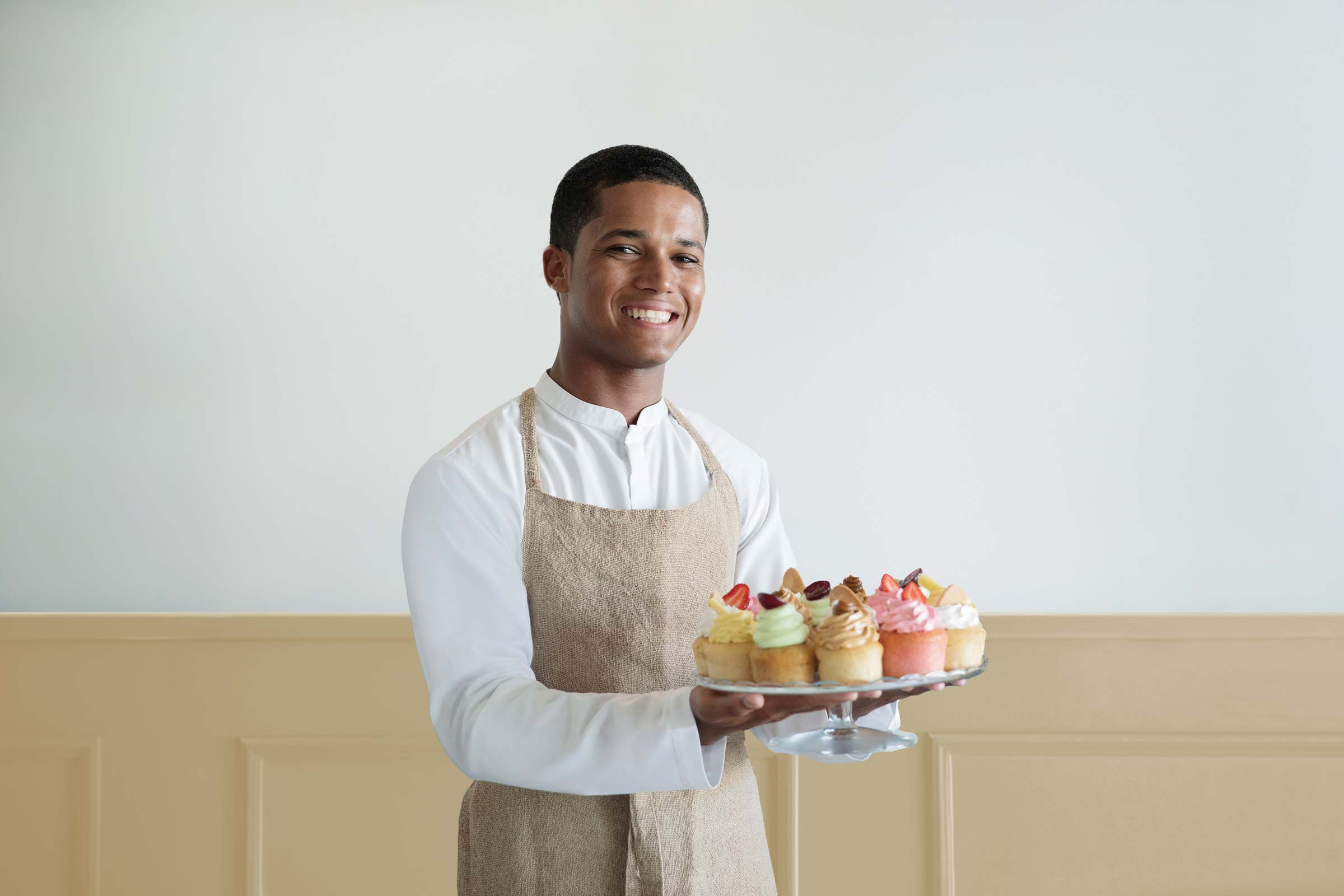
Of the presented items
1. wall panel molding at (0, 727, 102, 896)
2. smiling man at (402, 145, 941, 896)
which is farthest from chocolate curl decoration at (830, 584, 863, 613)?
wall panel molding at (0, 727, 102, 896)

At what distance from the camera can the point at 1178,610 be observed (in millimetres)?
2643

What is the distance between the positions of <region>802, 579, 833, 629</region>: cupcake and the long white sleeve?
21 cm

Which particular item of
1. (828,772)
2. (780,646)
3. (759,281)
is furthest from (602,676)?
(759,281)

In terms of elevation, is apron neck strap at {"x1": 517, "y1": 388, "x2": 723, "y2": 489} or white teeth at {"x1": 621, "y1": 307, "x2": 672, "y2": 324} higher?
white teeth at {"x1": 621, "y1": 307, "x2": 672, "y2": 324}

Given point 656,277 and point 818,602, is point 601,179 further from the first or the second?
point 818,602

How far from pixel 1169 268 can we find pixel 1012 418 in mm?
528

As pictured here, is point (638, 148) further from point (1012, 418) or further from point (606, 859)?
point (1012, 418)

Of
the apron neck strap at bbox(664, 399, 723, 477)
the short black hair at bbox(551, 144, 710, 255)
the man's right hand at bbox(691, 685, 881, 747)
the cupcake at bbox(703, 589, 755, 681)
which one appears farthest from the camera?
the apron neck strap at bbox(664, 399, 723, 477)

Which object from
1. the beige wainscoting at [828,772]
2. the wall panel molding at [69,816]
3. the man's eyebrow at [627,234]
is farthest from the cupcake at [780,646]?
the wall panel molding at [69,816]

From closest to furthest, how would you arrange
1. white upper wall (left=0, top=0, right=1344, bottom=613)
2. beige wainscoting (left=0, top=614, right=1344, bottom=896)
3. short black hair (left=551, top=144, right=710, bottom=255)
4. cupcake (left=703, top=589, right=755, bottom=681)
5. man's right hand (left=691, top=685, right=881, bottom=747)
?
man's right hand (left=691, top=685, right=881, bottom=747)
cupcake (left=703, top=589, right=755, bottom=681)
short black hair (left=551, top=144, right=710, bottom=255)
beige wainscoting (left=0, top=614, right=1344, bottom=896)
white upper wall (left=0, top=0, right=1344, bottom=613)

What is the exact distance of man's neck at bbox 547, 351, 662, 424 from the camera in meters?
1.42

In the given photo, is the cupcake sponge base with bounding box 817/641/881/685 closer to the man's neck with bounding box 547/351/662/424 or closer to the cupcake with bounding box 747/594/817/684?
the cupcake with bounding box 747/594/817/684

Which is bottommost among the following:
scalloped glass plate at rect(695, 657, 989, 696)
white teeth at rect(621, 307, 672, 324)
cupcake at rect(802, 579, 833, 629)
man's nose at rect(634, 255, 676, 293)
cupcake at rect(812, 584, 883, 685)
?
scalloped glass plate at rect(695, 657, 989, 696)

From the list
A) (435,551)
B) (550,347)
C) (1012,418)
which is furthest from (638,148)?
(1012,418)
